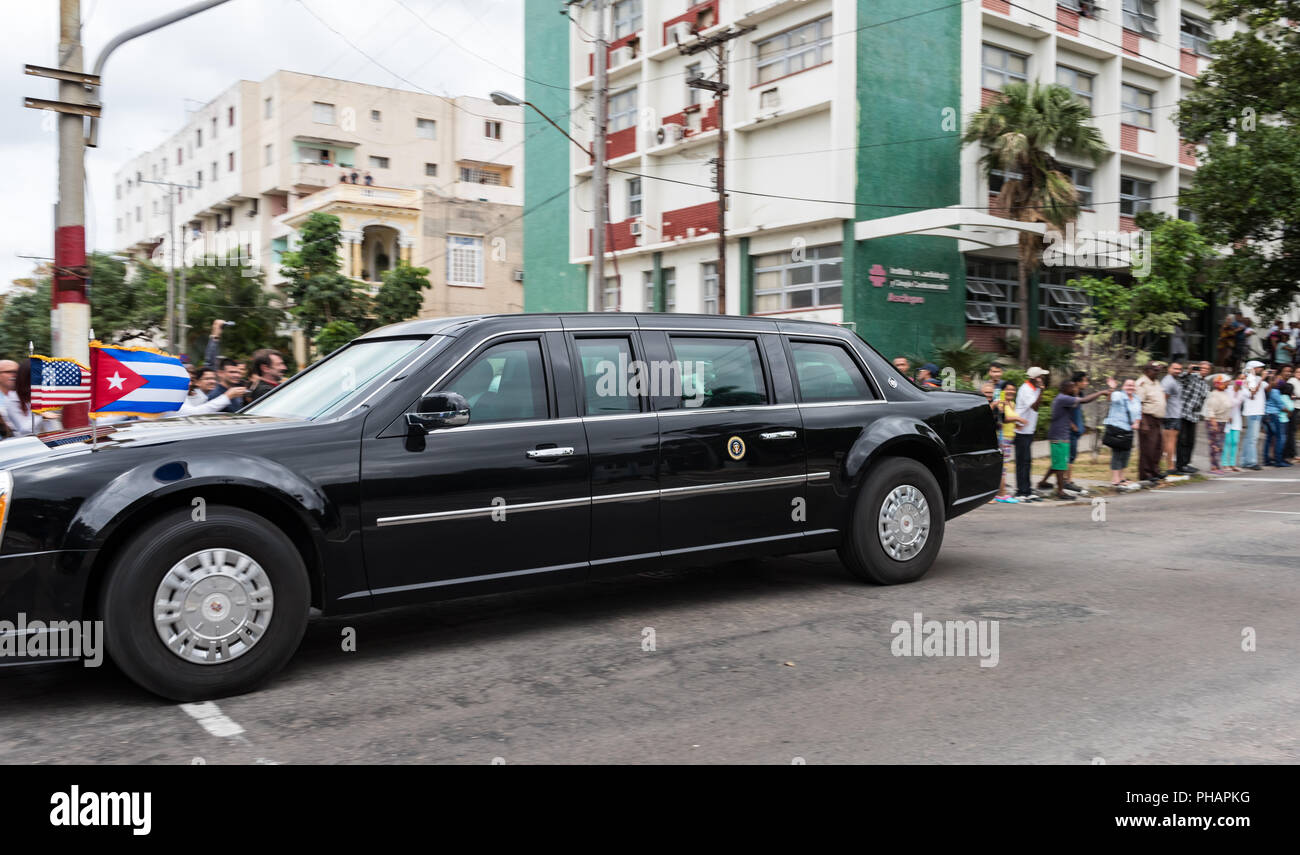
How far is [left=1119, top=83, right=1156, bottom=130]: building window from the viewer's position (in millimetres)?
31859

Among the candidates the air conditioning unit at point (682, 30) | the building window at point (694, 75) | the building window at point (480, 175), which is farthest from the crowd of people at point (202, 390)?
the building window at point (480, 175)

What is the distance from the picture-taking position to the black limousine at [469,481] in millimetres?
4363

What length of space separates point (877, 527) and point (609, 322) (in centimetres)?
232


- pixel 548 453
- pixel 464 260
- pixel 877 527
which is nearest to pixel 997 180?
pixel 877 527

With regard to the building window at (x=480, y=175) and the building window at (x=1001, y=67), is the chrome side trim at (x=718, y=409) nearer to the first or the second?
the building window at (x=1001, y=67)

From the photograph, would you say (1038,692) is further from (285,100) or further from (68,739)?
(285,100)

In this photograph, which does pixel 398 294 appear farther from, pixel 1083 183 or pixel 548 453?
pixel 548 453

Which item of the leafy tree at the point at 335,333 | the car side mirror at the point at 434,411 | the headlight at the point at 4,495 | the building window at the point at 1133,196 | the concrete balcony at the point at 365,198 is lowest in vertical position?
the headlight at the point at 4,495

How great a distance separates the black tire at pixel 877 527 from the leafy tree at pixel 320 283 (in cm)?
3760

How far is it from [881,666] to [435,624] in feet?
8.40

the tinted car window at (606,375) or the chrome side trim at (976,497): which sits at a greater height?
the tinted car window at (606,375)

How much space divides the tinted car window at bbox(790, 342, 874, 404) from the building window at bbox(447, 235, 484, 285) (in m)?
44.1

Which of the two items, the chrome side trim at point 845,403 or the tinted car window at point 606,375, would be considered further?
the chrome side trim at point 845,403

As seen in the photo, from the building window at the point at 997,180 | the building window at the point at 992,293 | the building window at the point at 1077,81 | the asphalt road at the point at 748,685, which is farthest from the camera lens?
the building window at the point at 1077,81
